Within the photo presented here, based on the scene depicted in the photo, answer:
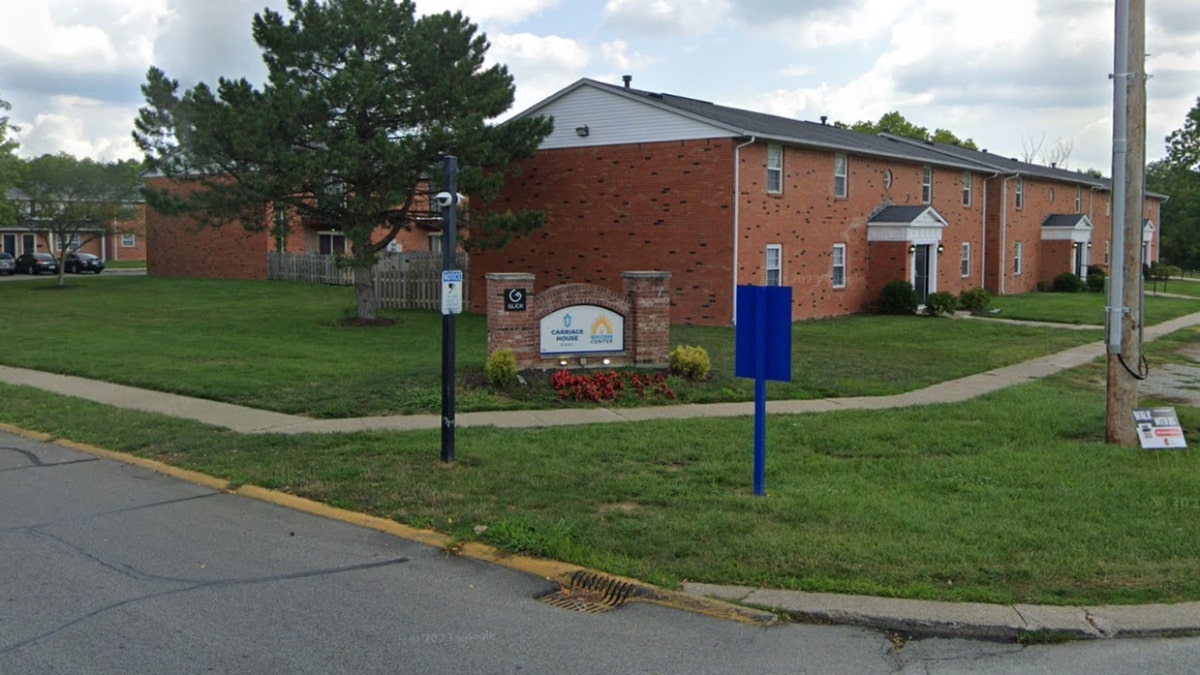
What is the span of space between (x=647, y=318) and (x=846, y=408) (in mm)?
3167

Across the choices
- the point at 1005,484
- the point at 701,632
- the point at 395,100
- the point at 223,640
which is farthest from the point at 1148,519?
the point at 395,100

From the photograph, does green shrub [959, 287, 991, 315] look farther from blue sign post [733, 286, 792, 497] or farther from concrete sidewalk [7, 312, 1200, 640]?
blue sign post [733, 286, 792, 497]

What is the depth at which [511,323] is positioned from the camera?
540 inches

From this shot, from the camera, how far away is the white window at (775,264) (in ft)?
87.8

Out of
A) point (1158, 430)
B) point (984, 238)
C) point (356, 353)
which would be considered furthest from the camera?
point (984, 238)

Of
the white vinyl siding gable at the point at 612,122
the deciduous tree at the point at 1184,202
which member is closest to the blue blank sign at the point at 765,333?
the white vinyl siding gable at the point at 612,122

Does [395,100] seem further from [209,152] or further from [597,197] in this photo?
[597,197]

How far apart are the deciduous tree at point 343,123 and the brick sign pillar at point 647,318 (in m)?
9.49

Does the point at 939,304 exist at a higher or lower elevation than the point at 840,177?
lower

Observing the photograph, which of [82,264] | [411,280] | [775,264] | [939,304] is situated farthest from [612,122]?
[82,264]

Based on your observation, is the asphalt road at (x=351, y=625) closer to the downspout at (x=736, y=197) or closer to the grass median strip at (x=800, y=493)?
the grass median strip at (x=800, y=493)

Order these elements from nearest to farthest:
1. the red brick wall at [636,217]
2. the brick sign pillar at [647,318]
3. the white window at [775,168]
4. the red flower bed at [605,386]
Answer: the red flower bed at [605,386]
the brick sign pillar at [647,318]
the red brick wall at [636,217]
the white window at [775,168]

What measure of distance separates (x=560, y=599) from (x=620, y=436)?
4.59 metres

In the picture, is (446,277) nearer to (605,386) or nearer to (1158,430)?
(605,386)
